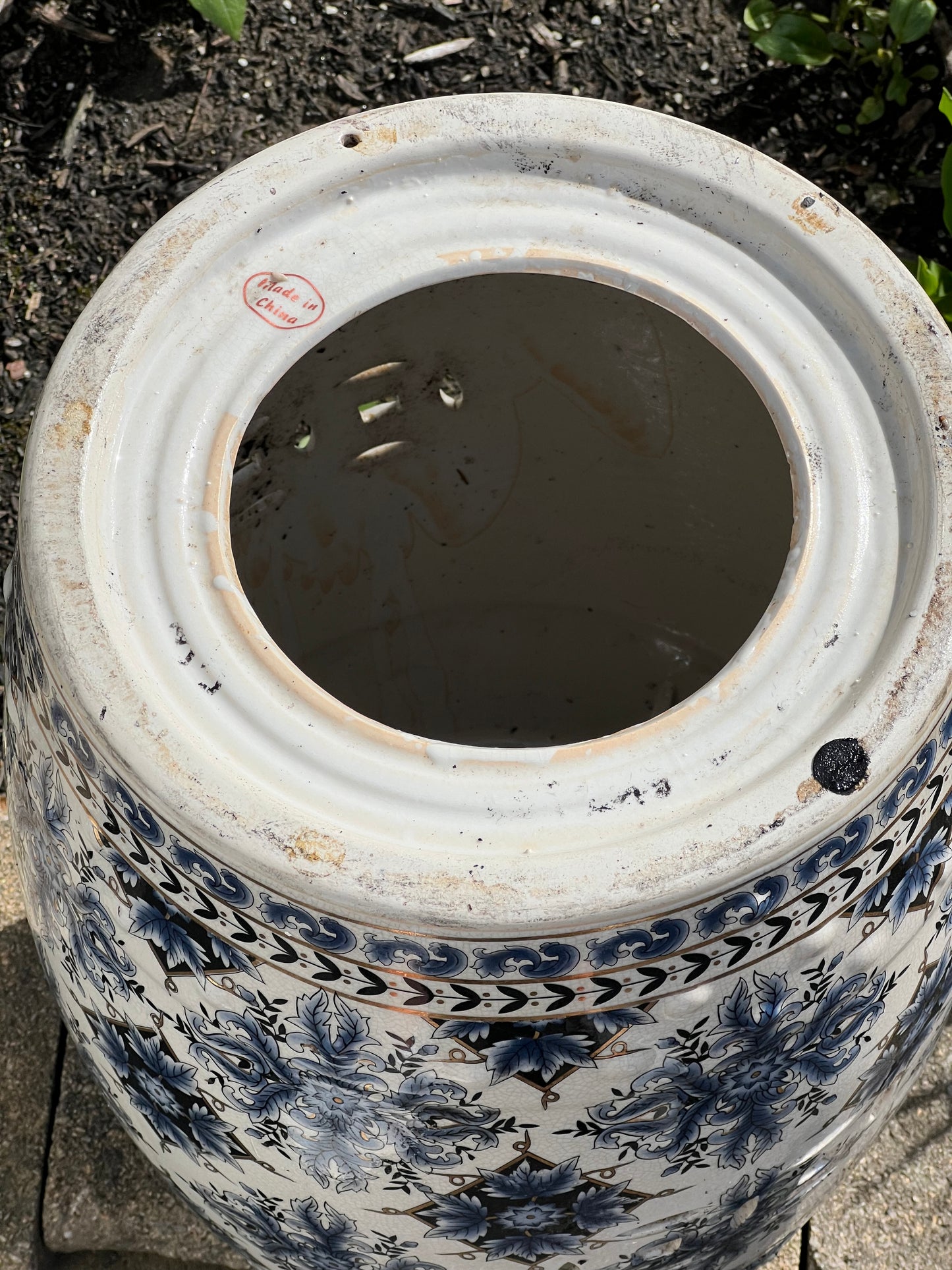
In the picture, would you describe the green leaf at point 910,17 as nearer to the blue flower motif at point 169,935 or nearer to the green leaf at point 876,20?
the green leaf at point 876,20

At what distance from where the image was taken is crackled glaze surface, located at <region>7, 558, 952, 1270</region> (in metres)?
0.82

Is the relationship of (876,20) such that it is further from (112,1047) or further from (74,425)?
(112,1047)

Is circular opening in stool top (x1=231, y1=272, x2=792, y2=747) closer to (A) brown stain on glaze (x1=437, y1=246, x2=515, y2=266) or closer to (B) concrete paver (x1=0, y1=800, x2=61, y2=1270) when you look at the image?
(A) brown stain on glaze (x1=437, y1=246, x2=515, y2=266)

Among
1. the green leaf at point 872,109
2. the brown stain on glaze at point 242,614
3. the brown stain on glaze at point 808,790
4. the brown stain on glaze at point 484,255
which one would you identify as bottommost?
the brown stain on glaze at point 242,614

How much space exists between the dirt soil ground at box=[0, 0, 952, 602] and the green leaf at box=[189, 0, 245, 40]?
275 mm

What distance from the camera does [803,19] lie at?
2.22 m

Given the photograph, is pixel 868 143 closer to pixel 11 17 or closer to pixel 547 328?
pixel 547 328

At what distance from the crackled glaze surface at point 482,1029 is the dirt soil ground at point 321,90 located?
4.62 feet

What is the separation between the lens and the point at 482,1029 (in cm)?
82

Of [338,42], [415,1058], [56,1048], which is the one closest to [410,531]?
[56,1048]

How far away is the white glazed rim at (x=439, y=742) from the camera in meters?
0.81

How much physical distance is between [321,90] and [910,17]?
897 mm

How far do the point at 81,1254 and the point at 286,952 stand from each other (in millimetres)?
1071

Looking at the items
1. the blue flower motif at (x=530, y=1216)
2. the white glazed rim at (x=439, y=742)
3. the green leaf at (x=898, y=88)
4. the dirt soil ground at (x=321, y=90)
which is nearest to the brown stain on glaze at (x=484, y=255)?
the white glazed rim at (x=439, y=742)
